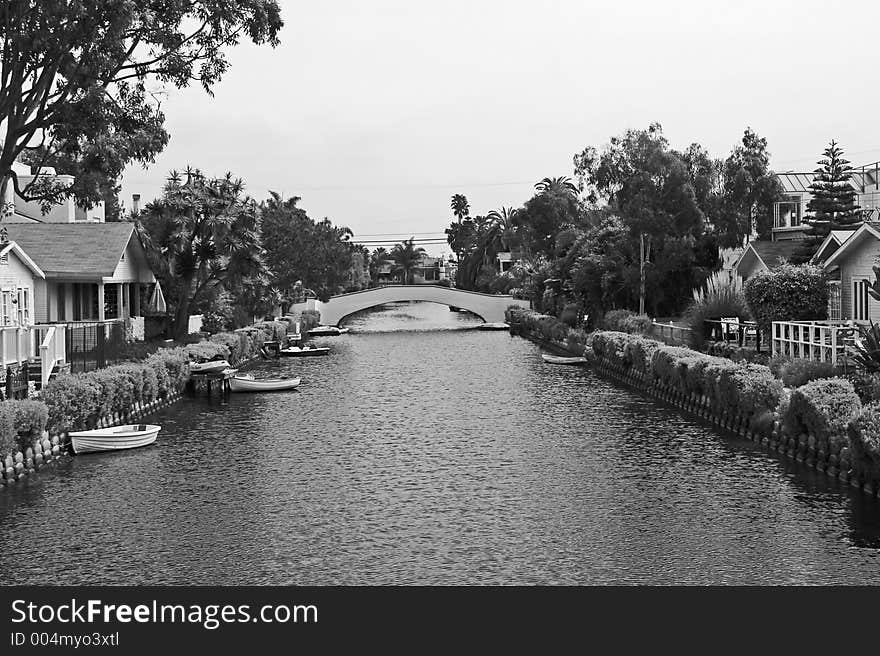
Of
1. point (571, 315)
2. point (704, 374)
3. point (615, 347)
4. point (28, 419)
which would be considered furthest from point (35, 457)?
point (571, 315)

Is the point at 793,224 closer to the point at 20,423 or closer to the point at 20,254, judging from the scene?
the point at 20,254

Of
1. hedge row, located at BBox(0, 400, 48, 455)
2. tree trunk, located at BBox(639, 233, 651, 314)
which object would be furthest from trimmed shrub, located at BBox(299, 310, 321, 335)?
hedge row, located at BBox(0, 400, 48, 455)

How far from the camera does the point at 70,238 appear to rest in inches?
2163

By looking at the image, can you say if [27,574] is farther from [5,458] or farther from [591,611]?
[591,611]

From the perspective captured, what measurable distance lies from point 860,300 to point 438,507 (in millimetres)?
27650

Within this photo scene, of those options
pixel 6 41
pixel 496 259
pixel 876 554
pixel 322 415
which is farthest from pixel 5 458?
pixel 496 259

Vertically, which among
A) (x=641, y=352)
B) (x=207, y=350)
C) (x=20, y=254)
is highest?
(x=20, y=254)

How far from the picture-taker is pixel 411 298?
369 ft

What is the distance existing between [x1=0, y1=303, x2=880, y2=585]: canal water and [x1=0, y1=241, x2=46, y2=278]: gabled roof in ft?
33.3

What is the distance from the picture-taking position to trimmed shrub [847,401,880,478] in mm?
22062

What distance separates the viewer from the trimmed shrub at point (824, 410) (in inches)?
1004

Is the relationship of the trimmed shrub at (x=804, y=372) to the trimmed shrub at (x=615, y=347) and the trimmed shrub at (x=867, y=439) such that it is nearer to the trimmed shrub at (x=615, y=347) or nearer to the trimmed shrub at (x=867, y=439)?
the trimmed shrub at (x=867, y=439)

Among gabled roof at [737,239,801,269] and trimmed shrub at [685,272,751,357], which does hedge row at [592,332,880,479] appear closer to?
trimmed shrub at [685,272,751,357]

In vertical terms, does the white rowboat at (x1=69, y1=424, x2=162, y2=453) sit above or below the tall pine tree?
below
